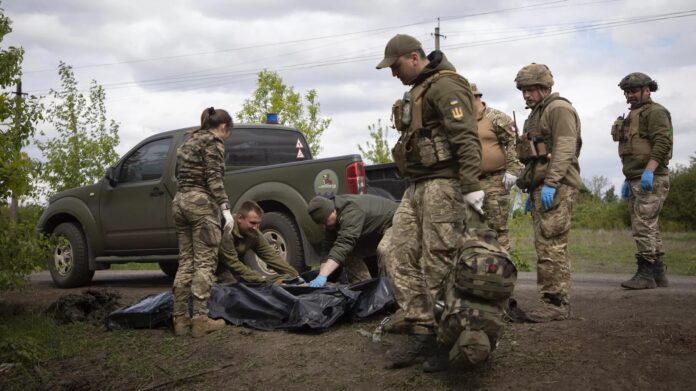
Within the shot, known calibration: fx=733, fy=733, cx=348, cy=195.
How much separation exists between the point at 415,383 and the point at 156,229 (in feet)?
18.5

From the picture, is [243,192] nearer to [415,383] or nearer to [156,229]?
[156,229]

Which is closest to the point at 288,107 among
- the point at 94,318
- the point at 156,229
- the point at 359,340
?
the point at 156,229

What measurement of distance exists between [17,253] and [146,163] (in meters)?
3.33

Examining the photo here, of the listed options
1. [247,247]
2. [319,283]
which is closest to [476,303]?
[319,283]

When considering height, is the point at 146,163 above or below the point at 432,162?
above

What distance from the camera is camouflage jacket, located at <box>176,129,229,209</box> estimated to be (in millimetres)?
6199

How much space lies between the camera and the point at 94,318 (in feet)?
23.5

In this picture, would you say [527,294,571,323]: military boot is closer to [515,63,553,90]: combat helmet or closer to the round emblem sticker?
[515,63,553,90]: combat helmet

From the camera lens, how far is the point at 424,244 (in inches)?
191

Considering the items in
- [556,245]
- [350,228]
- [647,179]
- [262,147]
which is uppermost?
[262,147]

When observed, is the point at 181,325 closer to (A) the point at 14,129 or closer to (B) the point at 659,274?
(A) the point at 14,129

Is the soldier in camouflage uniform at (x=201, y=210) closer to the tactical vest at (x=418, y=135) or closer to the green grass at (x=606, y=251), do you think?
the tactical vest at (x=418, y=135)

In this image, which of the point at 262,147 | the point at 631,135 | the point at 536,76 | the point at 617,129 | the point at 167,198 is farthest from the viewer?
the point at 262,147

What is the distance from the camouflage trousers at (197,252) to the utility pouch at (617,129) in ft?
14.6
